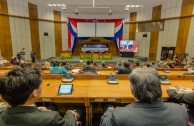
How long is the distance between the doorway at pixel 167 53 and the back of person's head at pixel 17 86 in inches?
374

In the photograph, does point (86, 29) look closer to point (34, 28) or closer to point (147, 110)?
point (34, 28)

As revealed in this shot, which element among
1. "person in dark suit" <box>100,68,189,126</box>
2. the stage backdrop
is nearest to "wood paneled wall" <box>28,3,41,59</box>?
the stage backdrop

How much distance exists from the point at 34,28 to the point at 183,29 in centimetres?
974

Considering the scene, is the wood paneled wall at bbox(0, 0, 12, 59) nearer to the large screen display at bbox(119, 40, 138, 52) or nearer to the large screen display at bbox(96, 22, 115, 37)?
the large screen display at bbox(96, 22, 115, 37)

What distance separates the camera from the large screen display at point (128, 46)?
415 inches

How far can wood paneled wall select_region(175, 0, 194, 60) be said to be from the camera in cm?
772

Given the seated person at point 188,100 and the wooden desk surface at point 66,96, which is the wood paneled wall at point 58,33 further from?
the seated person at point 188,100

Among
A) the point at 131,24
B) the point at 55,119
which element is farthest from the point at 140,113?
the point at 131,24

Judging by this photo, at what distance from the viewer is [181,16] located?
8.10 meters

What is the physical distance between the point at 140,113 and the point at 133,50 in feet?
33.2

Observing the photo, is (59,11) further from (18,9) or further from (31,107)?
(31,107)

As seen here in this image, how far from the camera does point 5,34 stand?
7734 mm

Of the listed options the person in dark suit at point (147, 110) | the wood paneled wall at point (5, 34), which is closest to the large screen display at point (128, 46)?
the wood paneled wall at point (5, 34)

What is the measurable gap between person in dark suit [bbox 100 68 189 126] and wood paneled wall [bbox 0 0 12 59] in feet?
28.4
